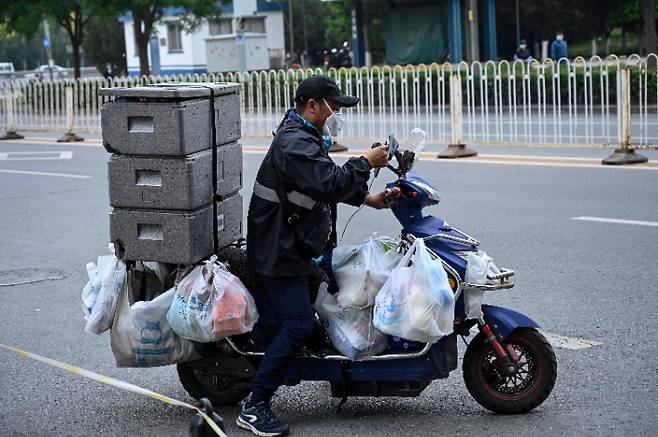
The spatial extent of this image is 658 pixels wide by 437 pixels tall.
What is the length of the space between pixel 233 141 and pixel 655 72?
13.3 meters

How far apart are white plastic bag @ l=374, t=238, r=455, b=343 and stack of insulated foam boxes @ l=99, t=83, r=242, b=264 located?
3.31ft

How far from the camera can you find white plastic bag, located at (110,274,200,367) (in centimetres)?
524

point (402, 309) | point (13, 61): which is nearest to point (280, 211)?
point (402, 309)

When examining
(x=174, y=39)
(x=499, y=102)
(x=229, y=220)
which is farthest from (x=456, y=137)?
(x=174, y=39)

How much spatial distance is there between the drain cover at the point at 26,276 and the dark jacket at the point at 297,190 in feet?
15.0

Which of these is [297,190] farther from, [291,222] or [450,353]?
[450,353]

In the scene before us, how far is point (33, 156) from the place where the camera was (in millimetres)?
20062

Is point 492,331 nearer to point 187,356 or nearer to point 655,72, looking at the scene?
point 187,356

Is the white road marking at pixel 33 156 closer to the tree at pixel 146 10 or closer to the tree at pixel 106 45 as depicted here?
the tree at pixel 146 10

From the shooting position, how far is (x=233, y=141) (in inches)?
222

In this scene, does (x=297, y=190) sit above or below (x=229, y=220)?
above

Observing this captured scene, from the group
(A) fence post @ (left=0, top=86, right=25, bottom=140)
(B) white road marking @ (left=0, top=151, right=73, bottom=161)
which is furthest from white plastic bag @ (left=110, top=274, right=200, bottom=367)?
(A) fence post @ (left=0, top=86, right=25, bottom=140)

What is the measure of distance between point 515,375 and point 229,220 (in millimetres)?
1658

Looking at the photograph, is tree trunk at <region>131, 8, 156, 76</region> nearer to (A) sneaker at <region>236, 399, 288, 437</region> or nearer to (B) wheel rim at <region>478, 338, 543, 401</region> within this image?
→ (A) sneaker at <region>236, 399, 288, 437</region>
